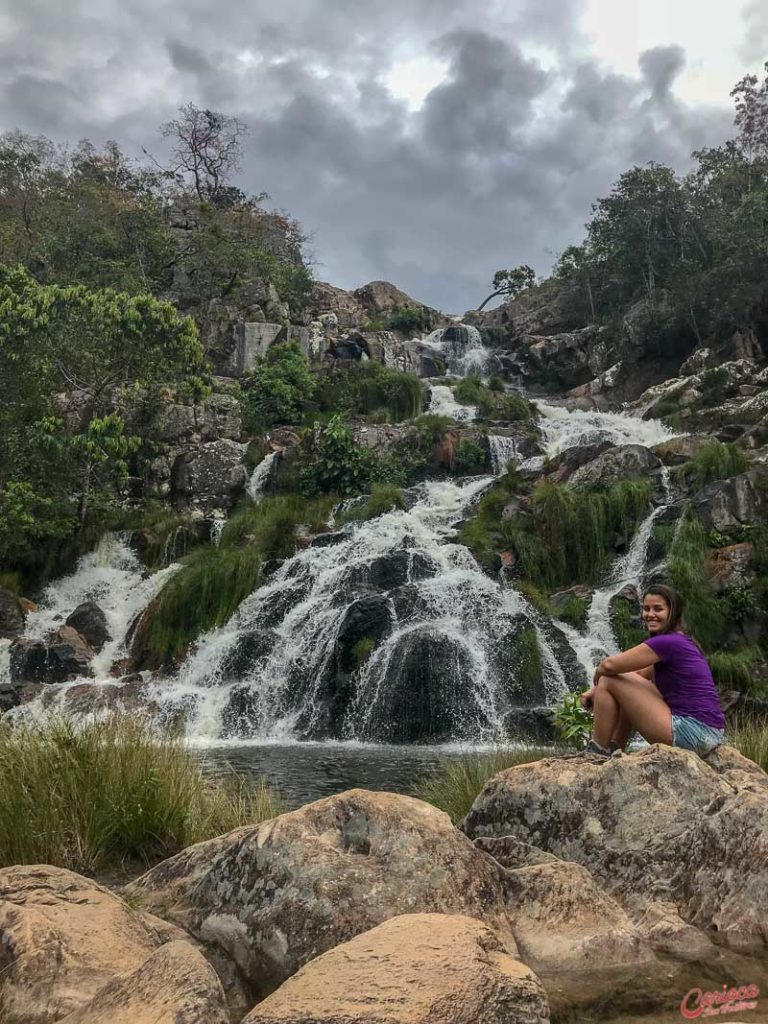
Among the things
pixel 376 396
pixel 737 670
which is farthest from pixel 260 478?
pixel 737 670

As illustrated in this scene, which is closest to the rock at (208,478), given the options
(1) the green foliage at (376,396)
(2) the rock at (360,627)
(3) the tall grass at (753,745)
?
(1) the green foliage at (376,396)

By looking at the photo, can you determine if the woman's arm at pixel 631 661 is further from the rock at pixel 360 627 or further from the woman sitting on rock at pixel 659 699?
the rock at pixel 360 627

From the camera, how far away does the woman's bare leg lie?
14.0ft

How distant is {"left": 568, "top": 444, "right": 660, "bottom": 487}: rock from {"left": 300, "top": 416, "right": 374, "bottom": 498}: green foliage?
6.30 m

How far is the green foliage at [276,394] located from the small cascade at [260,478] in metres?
2.94

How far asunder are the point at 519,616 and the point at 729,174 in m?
27.9

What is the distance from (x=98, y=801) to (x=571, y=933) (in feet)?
8.54

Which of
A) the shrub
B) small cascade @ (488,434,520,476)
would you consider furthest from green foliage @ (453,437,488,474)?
the shrub

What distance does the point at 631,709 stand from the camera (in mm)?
4367

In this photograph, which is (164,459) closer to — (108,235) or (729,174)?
(108,235)

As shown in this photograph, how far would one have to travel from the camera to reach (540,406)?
28.1 meters

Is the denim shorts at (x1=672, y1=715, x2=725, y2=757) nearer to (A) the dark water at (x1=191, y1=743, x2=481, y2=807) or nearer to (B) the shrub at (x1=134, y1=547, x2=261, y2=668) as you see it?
(A) the dark water at (x1=191, y1=743, x2=481, y2=807)

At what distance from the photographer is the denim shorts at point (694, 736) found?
4.23m

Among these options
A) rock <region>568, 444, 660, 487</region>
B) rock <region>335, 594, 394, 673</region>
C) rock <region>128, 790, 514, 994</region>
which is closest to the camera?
rock <region>128, 790, 514, 994</region>
